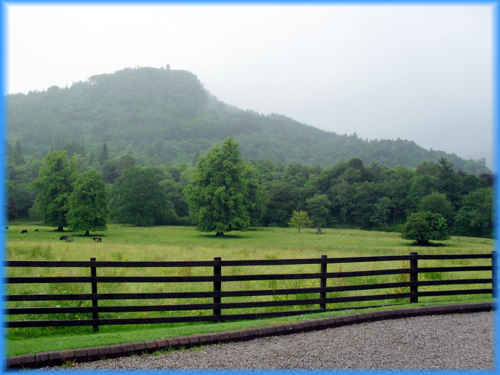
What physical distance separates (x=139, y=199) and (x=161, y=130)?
102m

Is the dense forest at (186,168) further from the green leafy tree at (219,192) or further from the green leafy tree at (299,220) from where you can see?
the green leafy tree at (299,220)

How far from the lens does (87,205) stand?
164 feet

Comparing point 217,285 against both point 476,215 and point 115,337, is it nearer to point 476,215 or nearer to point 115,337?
point 115,337

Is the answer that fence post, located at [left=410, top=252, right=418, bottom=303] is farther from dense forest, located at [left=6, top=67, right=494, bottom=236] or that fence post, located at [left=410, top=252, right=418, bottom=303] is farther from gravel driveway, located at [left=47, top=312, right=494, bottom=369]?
dense forest, located at [left=6, top=67, right=494, bottom=236]

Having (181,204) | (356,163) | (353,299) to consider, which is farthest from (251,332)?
(356,163)

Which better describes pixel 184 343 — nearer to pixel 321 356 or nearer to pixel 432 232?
pixel 321 356

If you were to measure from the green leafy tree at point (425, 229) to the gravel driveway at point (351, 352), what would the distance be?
41.1 m

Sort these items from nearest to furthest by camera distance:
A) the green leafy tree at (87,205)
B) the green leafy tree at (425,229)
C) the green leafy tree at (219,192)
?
the green leafy tree at (425,229)
the green leafy tree at (87,205)
the green leafy tree at (219,192)

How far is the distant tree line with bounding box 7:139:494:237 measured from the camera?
53250 millimetres

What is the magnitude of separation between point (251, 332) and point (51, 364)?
11.3 ft

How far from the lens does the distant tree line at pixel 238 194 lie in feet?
175

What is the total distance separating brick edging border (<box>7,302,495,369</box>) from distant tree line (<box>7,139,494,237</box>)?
141 ft

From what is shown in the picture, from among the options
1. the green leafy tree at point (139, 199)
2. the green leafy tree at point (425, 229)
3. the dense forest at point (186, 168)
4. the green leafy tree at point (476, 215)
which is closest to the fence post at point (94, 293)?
the dense forest at point (186, 168)

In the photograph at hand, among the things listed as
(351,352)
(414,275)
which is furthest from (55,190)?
(351,352)
